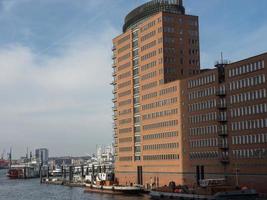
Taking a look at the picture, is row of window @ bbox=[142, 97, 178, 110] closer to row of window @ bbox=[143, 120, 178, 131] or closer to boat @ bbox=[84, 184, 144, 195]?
row of window @ bbox=[143, 120, 178, 131]

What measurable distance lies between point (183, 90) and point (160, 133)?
58.1ft

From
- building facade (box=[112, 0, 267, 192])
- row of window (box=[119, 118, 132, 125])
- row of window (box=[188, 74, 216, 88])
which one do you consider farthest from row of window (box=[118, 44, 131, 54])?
row of window (box=[188, 74, 216, 88])

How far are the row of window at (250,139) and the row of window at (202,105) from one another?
1132cm

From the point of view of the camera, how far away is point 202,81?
140 metres

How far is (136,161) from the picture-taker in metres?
173

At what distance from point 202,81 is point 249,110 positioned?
19.6 metres

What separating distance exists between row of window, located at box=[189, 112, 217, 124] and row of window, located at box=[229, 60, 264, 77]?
1223 cm

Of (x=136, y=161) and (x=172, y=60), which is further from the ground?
(x=172, y=60)

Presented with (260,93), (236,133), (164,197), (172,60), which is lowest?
(164,197)

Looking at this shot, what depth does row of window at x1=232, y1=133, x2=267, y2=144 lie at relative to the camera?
11998 centimetres

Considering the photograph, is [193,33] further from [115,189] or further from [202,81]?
[115,189]

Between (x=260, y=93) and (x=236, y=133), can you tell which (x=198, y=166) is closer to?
(x=236, y=133)

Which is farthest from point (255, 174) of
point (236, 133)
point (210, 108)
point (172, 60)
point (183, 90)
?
point (172, 60)

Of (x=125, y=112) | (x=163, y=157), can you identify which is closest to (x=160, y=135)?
(x=163, y=157)
